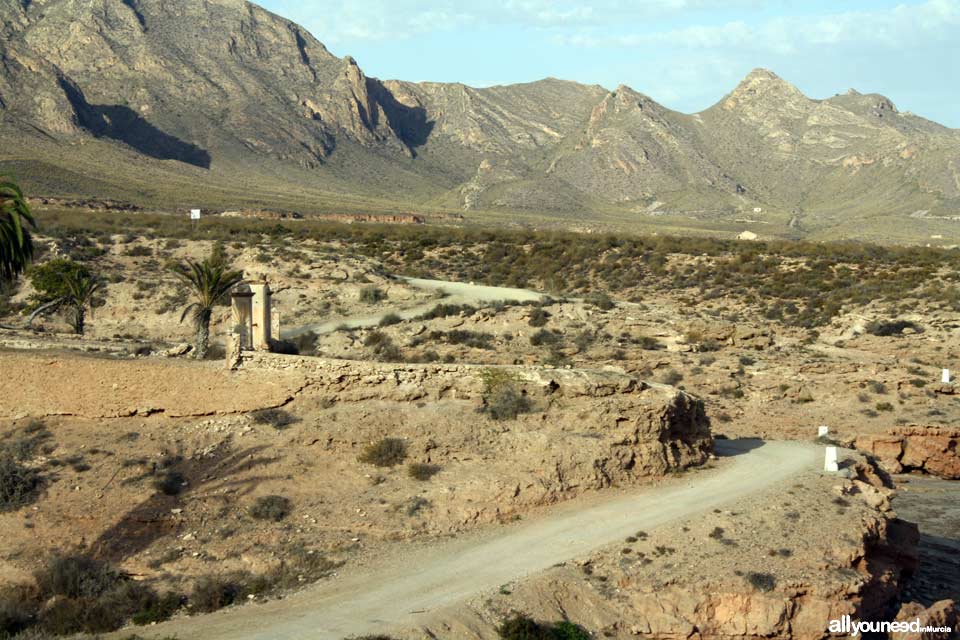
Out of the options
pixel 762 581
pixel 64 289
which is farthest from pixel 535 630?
pixel 64 289

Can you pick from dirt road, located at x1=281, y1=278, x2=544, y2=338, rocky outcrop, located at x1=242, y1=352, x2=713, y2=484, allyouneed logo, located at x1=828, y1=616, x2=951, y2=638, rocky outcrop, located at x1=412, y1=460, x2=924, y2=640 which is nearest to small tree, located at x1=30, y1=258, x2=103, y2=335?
dirt road, located at x1=281, y1=278, x2=544, y2=338

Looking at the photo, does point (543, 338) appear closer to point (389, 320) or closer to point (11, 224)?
point (389, 320)

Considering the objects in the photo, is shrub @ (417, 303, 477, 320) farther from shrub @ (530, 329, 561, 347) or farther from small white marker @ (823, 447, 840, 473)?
small white marker @ (823, 447, 840, 473)

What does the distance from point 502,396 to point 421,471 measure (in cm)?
222

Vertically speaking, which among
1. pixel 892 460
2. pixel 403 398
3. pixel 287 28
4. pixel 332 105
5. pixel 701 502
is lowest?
pixel 892 460

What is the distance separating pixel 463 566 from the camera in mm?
12828

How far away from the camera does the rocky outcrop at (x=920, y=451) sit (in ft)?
78.4

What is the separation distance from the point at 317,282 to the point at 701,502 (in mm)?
27070

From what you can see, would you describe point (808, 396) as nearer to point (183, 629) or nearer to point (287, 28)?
point (183, 629)

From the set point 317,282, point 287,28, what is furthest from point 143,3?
point 317,282

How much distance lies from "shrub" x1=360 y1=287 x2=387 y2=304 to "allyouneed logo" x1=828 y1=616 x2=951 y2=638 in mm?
26890

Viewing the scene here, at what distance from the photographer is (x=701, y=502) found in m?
15.2

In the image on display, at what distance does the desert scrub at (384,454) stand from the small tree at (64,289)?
18.7 m

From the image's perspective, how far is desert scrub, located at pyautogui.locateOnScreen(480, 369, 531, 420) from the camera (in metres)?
16.1
